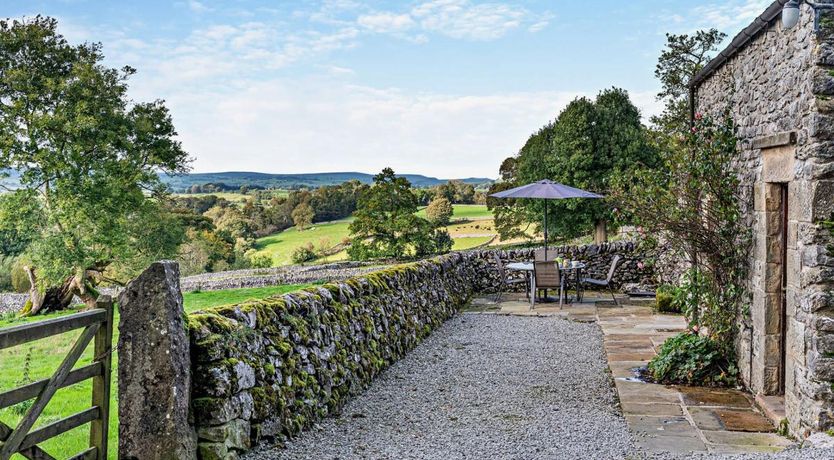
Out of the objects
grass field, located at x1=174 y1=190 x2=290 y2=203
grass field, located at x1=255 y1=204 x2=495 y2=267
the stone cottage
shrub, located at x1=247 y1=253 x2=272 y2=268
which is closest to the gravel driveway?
the stone cottage

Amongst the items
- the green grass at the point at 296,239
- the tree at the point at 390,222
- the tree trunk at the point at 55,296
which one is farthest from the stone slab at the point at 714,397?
the green grass at the point at 296,239

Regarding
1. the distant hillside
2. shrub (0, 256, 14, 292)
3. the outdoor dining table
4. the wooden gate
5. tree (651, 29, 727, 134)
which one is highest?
tree (651, 29, 727, 134)

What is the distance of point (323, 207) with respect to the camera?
1609 inches

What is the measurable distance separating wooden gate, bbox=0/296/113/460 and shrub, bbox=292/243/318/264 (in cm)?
2826

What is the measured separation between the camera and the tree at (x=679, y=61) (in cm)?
2070

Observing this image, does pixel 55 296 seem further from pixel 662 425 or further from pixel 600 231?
pixel 662 425

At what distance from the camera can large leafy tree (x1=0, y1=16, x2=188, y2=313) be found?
72.9 feet

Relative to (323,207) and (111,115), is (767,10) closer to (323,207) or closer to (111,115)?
(111,115)

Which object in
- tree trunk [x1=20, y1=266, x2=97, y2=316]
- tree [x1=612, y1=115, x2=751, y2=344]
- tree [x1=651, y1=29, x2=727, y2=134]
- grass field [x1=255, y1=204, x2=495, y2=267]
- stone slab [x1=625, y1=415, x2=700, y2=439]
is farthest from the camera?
grass field [x1=255, y1=204, x2=495, y2=267]

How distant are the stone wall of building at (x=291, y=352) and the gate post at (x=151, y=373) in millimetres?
247

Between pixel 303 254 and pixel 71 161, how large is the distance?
1224 centimetres

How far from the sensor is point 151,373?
148 inches

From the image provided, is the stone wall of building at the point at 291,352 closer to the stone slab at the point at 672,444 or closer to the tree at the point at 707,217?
the stone slab at the point at 672,444

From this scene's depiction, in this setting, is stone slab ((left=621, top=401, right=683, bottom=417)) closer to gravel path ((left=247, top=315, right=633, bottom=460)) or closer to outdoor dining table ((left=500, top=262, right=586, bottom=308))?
gravel path ((left=247, top=315, right=633, bottom=460))
